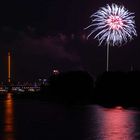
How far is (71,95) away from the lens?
122 m

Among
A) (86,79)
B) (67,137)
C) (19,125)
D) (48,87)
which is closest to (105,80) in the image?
(86,79)

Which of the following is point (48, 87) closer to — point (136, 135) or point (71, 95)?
point (71, 95)

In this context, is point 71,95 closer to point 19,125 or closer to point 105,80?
point 105,80

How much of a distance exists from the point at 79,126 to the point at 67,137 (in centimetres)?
771

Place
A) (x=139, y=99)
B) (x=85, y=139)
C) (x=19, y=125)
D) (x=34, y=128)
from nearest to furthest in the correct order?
(x=85, y=139)
(x=34, y=128)
(x=19, y=125)
(x=139, y=99)

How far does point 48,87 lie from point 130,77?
43.0 metres

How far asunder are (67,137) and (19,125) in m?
8.97

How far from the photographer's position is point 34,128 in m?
36.4

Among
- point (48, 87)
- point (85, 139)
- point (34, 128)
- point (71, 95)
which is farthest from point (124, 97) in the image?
point (85, 139)

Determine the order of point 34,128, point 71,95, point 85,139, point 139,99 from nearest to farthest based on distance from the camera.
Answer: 1. point 85,139
2. point 34,128
3. point 139,99
4. point 71,95

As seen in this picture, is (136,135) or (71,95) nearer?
(136,135)

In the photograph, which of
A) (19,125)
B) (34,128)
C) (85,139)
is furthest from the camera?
(19,125)

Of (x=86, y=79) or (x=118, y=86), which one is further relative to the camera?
(x=86, y=79)

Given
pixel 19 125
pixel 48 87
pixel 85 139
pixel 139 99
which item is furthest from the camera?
pixel 48 87
